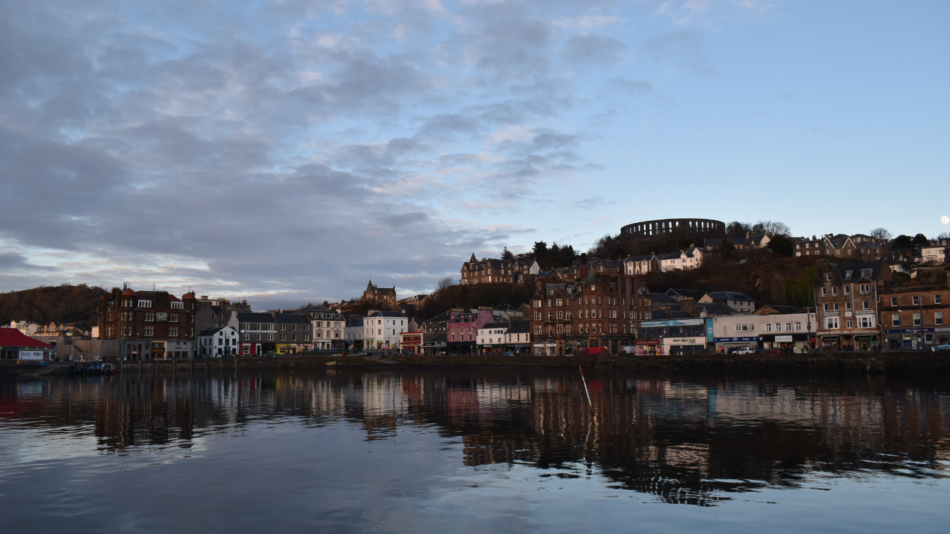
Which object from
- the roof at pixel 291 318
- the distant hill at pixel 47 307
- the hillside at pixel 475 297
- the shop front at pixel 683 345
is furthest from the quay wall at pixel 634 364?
the distant hill at pixel 47 307

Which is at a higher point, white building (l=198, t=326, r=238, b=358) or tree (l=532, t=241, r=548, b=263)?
tree (l=532, t=241, r=548, b=263)

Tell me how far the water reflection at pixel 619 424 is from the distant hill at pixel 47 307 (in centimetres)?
12613

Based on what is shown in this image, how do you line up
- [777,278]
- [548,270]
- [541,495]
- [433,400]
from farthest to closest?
1. [548,270]
2. [777,278]
3. [433,400]
4. [541,495]

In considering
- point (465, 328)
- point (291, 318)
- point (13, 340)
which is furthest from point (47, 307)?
point (465, 328)

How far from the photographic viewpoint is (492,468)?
68.2ft

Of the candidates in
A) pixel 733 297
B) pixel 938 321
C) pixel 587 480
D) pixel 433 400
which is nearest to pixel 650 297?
pixel 733 297

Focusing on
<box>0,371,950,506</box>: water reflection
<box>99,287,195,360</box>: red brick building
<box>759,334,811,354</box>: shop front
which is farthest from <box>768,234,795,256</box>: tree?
<box>99,287,195,360</box>: red brick building

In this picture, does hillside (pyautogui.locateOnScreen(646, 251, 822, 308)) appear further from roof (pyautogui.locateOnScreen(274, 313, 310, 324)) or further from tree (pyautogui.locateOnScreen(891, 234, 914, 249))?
roof (pyautogui.locateOnScreen(274, 313, 310, 324))

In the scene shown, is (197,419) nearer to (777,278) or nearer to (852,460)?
(852,460)

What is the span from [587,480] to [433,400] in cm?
2793

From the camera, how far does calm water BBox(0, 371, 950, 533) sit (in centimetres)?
1523

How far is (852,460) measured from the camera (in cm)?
2088

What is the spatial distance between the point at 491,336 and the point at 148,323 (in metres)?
60.8

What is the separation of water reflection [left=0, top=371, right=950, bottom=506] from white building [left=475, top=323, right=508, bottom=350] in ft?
187
